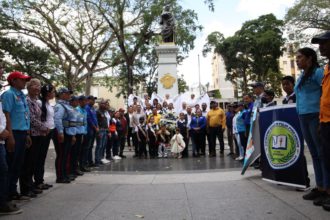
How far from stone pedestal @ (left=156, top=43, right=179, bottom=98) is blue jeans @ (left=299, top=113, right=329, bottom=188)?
12988 mm

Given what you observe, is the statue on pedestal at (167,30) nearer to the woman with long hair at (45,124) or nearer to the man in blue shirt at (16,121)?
the woman with long hair at (45,124)

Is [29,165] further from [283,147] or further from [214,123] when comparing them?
[214,123]

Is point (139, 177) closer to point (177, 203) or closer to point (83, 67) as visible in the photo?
point (177, 203)

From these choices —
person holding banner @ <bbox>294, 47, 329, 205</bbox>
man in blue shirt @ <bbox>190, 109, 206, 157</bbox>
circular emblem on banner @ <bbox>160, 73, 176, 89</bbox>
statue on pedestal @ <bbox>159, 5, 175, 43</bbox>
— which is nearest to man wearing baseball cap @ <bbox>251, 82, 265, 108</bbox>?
person holding banner @ <bbox>294, 47, 329, 205</bbox>

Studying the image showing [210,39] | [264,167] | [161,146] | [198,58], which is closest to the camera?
[264,167]

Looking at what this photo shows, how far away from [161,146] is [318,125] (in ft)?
27.4

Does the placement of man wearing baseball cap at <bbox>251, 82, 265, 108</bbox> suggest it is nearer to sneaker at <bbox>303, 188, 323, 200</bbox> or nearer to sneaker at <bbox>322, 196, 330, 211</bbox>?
sneaker at <bbox>303, 188, 323, 200</bbox>

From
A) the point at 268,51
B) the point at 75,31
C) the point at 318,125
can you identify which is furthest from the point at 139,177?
the point at 268,51

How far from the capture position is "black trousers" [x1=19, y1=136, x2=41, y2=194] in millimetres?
5957

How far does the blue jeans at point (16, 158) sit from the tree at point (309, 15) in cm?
3236

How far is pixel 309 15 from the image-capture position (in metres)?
33.2

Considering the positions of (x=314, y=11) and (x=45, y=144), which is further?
(x=314, y=11)

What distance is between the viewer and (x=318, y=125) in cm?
483

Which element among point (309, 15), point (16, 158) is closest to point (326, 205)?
point (16, 158)
